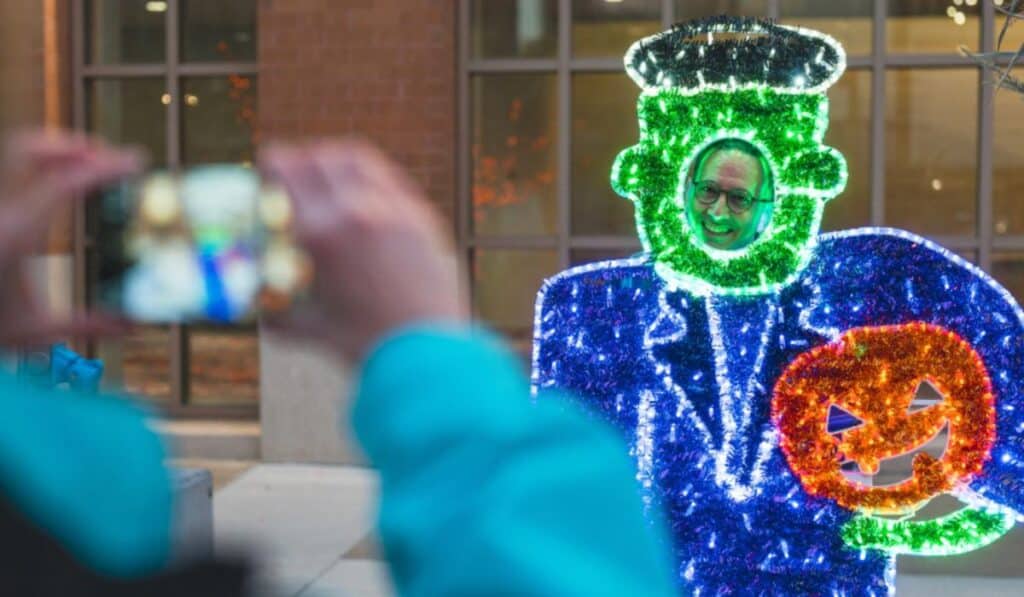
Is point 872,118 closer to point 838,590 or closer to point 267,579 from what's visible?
point 838,590

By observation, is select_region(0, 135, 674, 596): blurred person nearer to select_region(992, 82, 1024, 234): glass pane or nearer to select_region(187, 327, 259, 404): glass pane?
select_region(992, 82, 1024, 234): glass pane

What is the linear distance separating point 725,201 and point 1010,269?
567 centimetres

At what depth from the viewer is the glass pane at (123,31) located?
10.7m

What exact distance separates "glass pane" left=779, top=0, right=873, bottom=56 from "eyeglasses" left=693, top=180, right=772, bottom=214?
211 inches

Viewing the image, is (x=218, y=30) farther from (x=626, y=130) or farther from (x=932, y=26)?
(x=932, y=26)

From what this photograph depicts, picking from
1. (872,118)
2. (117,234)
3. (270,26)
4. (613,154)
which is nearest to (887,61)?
(872,118)

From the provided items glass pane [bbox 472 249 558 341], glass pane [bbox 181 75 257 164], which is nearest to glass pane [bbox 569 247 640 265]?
glass pane [bbox 472 249 558 341]

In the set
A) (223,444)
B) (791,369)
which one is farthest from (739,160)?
(223,444)

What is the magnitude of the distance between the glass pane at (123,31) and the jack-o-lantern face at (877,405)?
7441 millimetres

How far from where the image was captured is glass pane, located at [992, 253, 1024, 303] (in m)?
9.66

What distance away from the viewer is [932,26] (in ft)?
31.8

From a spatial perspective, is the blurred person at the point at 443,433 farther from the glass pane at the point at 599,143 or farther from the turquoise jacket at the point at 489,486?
the glass pane at the point at 599,143

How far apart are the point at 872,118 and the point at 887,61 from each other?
0.40 m

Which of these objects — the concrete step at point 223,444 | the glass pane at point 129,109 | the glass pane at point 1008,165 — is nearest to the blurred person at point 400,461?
the glass pane at point 1008,165
